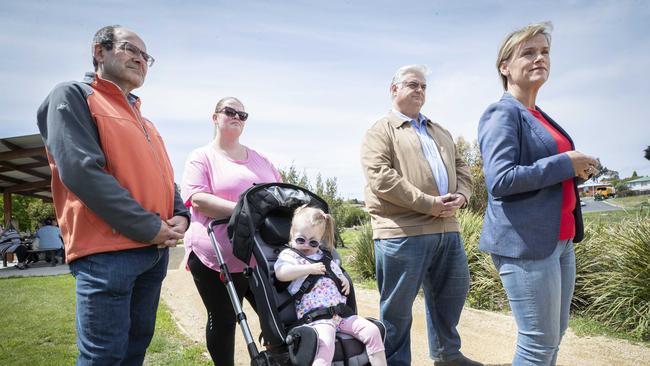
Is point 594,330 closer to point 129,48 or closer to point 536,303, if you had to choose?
point 536,303

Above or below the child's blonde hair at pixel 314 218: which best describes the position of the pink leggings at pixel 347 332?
below

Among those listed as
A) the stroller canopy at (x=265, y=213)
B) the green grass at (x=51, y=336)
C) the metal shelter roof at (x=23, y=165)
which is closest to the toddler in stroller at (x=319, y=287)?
the stroller canopy at (x=265, y=213)

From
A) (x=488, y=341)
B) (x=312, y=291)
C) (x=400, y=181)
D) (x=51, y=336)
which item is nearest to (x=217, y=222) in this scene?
(x=312, y=291)

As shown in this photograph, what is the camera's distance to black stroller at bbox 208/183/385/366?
264 cm

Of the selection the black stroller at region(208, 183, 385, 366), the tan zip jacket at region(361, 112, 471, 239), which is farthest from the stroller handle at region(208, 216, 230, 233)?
the tan zip jacket at region(361, 112, 471, 239)

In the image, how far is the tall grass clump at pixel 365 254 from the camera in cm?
856

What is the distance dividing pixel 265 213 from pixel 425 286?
1.61 metres

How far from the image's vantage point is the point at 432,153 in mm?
3666

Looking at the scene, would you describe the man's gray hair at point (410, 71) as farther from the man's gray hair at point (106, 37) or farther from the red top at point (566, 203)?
the man's gray hair at point (106, 37)

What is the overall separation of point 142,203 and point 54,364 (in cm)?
295

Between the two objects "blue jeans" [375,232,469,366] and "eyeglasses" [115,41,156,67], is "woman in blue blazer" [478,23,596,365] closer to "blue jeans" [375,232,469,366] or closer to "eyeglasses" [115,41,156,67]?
"blue jeans" [375,232,469,366]

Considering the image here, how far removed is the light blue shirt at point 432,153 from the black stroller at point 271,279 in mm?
972

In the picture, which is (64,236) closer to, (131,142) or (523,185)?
(131,142)

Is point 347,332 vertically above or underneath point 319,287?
underneath
